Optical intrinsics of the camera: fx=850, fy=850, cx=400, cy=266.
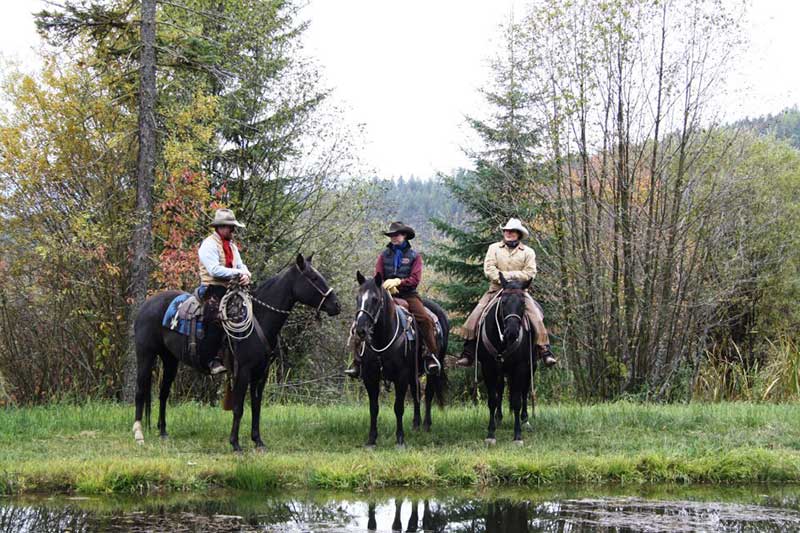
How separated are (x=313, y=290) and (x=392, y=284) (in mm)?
1231

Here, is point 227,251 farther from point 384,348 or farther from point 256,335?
point 384,348

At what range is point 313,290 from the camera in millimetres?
11188

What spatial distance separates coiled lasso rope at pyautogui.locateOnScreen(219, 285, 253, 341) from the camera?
10.9m

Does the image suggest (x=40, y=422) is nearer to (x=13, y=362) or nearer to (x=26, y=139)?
(x=13, y=362)

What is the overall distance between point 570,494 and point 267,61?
15.0 meters

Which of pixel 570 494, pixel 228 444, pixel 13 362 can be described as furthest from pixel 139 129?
pixel 570 494

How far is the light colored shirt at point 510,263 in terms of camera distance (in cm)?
1187

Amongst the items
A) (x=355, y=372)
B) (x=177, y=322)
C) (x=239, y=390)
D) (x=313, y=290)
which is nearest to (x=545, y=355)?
(x=355, y=372)

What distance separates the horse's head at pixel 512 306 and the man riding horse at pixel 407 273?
1.21 meters

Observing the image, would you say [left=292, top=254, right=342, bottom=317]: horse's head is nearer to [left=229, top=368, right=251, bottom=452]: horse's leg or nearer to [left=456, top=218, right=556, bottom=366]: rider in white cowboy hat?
[left=229, top=368, right=251, bottom=452]: horse's leg

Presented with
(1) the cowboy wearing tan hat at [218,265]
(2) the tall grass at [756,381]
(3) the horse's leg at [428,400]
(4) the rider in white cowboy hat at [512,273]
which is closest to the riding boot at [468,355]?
(4) the rider in white cowboy hat at [512,273]

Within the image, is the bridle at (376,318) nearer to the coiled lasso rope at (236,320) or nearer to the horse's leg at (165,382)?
the coiled lasso rope at (236,320)

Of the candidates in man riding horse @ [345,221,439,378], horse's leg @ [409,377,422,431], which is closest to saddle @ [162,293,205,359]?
man riding horse @ [345,221,439,378]

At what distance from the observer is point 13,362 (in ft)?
56.7
